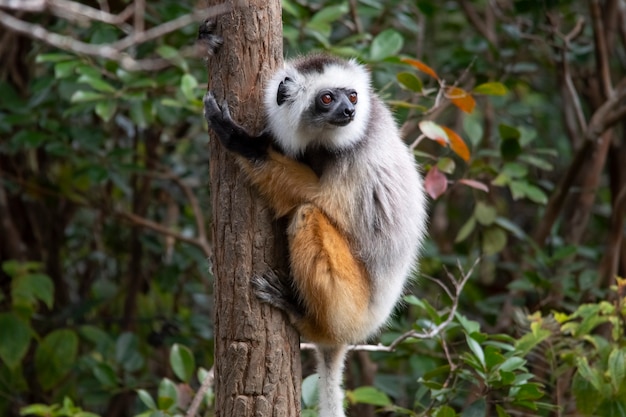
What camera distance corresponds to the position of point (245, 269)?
13.2 ft

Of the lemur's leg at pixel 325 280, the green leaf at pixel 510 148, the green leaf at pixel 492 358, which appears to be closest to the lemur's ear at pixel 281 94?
the lemur's leg at pixel 325 280

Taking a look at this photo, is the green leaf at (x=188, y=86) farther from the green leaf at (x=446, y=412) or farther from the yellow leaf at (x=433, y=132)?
the green leaf at (x=446, y=412)

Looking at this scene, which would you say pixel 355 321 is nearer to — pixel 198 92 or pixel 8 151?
pixel 198 92

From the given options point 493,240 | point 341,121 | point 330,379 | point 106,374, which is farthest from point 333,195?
point 493,240

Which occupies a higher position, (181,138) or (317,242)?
(181,138)

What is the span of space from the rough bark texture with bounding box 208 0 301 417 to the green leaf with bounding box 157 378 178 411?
95 cm

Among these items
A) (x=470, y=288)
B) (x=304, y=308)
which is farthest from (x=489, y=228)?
(x=304, y=308)

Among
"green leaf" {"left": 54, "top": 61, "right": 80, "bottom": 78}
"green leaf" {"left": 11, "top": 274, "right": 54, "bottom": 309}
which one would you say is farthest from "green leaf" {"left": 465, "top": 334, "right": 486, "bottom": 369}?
"green leaf" {"left": 11, "top": 274, "right": 54, "bottom": 309}

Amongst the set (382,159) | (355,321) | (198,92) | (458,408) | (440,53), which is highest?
(440,53)

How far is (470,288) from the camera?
25.3 ft

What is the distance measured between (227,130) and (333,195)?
0.69m

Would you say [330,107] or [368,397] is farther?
[368,397]

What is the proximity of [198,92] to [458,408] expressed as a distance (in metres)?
3.42

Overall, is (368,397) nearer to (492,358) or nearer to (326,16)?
→ (492,358)
